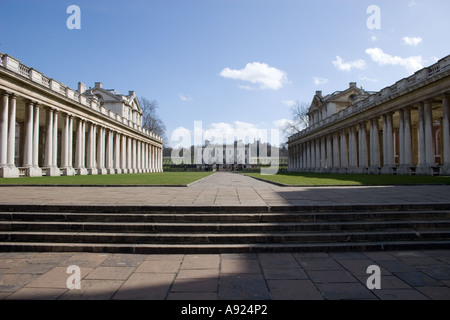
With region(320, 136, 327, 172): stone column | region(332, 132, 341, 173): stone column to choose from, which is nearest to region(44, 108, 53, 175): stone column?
region(332, 132, 341, 173): stone column

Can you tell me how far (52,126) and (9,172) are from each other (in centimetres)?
853

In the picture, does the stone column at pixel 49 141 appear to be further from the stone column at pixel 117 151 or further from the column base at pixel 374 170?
the column base at pixel 374 170

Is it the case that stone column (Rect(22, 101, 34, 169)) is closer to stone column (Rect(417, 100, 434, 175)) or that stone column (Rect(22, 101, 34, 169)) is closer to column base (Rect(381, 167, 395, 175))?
stone column (Rect(417, 100, 434, 175))

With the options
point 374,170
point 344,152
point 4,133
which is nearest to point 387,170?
point 374,170

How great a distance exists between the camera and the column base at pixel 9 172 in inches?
864

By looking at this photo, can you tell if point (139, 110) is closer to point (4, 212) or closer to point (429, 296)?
point (4, 212)

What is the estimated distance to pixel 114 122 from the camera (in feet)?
150

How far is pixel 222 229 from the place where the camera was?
6.28 metres

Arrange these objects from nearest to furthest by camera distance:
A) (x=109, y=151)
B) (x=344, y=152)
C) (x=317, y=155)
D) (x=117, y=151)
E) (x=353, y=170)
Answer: (x=353, y=170), (x=109, y=151), (x=344, y=152), (x=117, y=151), (x=317, y=155)

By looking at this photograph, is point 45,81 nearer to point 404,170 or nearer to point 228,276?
point 228,276

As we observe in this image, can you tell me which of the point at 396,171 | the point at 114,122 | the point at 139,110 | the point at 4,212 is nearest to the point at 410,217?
the point at 4,212

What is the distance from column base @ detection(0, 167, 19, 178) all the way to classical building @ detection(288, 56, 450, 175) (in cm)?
3279

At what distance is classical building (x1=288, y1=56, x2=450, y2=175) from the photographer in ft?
80.3

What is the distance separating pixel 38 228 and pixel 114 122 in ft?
137
